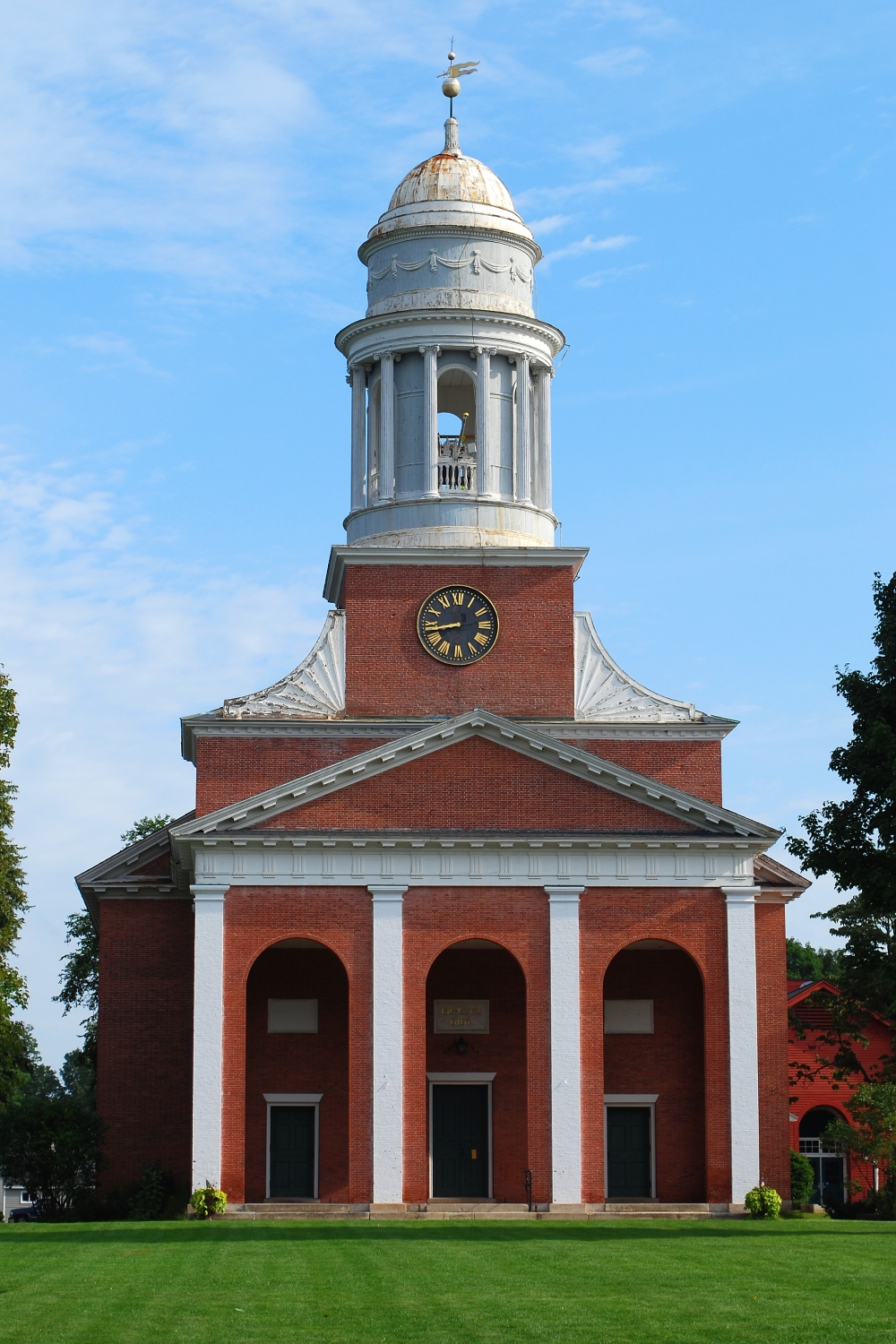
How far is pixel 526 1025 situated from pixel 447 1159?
A: 460 centimetres

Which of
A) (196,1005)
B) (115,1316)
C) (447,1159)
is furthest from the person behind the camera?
(447,1159)

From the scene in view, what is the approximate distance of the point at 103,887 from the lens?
48.2m

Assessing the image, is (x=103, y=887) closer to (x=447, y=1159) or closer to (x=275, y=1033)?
(x=275, y=1033)

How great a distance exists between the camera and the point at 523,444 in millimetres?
49844

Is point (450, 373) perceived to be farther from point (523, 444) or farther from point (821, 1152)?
point (821, 1152)

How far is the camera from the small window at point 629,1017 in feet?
149

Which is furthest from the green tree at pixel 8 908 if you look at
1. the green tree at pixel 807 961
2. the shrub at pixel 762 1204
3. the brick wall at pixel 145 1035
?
the green tree at pixel 807 961

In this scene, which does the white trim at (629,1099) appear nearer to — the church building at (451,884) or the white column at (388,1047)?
the church building at (451,884)

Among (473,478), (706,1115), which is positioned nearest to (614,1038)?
(706,1115)

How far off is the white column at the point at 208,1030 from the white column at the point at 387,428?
1255cm

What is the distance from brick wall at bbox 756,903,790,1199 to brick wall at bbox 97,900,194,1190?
1287cm

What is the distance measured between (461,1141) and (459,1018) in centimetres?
266

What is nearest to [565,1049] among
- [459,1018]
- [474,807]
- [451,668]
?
[459,1018]

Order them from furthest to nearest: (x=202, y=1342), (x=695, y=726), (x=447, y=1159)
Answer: (x=695, y=726) → (x=447, y=1159) → (x=202, y=1342)
